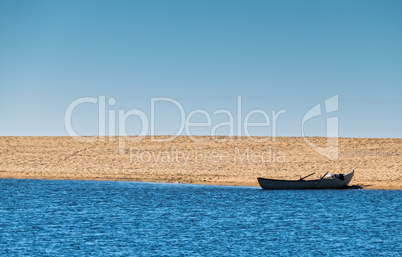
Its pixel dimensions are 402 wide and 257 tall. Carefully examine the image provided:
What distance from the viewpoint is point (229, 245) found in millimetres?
31688

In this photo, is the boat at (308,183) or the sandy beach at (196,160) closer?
the boat at (308,183)

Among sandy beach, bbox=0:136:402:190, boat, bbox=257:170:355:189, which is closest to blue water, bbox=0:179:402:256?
boat, bbox=257:170:355:189

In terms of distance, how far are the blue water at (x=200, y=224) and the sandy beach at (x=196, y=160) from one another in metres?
22.9

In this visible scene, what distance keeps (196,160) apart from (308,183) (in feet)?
123

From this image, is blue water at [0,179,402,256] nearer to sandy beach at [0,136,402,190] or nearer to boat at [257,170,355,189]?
boat at [257,170,355,189]

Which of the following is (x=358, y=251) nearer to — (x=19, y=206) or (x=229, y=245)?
(x=229, y=245)

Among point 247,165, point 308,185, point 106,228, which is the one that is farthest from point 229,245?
point 247,165

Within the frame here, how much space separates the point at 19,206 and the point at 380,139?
8186 cm

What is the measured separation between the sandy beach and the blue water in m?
22.9

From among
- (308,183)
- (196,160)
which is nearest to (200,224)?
(308,183)

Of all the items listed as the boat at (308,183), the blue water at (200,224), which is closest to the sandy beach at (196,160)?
the boat at (308,183)

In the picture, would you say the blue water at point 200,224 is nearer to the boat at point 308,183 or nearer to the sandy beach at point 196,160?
the boat at point 308,183

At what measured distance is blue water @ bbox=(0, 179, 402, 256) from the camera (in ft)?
100

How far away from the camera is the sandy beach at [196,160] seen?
86812 mm
